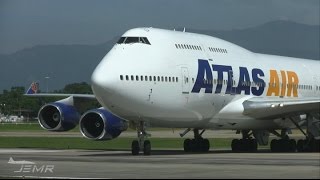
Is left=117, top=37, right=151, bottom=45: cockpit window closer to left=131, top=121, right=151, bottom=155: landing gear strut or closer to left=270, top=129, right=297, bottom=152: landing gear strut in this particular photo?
left=131, top=121, right=151, bottom=155: landing gear strut

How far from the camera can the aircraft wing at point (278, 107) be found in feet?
131

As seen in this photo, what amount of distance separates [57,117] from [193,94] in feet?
27.1

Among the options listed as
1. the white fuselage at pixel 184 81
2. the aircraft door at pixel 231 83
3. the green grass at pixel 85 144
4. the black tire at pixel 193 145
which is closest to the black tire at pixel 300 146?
the white fuselage at pixel 184 81

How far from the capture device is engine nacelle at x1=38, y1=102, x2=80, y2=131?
4391 centimetres

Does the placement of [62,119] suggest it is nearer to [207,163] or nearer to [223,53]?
[223,53]

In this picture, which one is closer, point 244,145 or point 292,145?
point 292,145

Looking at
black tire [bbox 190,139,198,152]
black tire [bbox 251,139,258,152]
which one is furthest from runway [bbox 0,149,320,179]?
black tire [bbox 251,139,258,152]

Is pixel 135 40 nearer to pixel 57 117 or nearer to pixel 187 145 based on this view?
pixel 187 145

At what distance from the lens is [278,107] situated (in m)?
40.6

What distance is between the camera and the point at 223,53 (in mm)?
42594

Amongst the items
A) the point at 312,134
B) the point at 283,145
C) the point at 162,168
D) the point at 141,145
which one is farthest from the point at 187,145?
the point at 162,168

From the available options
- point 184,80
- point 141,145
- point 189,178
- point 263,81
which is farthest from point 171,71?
point 189,178

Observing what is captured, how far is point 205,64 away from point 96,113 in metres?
5.53

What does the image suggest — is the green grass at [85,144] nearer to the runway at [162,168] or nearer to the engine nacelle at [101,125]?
the engine nacelle at [101,125]
